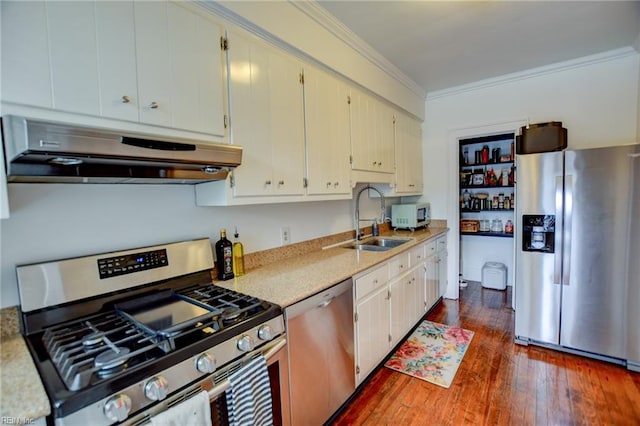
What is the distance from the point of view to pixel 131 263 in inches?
56.5

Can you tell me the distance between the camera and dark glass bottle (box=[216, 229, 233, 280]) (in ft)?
5.92

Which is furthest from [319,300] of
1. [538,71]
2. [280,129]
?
[538,71]

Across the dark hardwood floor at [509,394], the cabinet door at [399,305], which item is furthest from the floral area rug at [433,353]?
the cabinet door at [399,305]

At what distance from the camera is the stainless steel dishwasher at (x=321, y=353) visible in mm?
1503

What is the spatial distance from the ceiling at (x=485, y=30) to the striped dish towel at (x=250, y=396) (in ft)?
7.25

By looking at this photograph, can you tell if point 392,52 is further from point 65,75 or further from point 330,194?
point 65,75

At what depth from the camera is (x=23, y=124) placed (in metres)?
0.89

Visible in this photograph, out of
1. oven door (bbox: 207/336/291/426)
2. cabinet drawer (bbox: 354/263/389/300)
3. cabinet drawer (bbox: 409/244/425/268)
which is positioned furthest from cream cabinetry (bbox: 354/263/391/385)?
oven door (bbox: 207/336/291/426)

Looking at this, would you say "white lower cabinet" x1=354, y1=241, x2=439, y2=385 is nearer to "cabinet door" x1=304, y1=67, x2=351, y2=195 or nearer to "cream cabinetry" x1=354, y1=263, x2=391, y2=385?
"cream cabinetry" x1=354, y1=263, x2=391, y2=385

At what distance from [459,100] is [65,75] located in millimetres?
3913

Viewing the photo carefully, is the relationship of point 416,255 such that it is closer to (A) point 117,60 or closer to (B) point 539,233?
(B) point 539,233

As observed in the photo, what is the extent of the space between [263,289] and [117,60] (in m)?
1.20

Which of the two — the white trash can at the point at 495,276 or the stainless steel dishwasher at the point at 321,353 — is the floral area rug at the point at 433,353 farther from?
the white trash can at the point at 495,276

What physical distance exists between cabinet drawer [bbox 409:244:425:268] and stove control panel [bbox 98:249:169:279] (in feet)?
6.78
